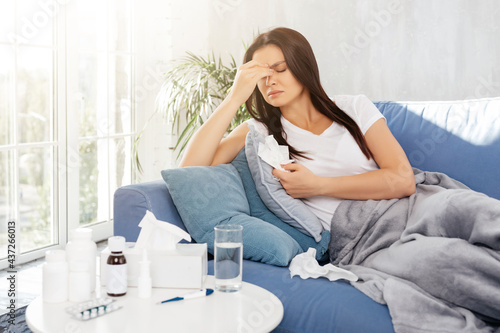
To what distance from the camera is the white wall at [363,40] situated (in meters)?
3.24

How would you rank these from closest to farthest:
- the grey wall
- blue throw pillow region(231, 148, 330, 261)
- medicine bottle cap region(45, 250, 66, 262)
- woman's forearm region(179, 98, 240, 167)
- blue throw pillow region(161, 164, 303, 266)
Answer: medicine bottle cap region(45, 250, 66, 262) < blue throw pillow region(161, 164, 303, 266) < blue throw pillow region(231, 148, 330, 261) < woman's forearm region(179, 98, 240, 167) < the grey wall

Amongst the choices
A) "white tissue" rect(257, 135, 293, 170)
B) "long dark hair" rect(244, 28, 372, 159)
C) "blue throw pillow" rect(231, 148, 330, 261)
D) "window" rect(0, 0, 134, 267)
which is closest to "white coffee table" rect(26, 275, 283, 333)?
"blue throw pillow" rect(231, 148, 330, 261)

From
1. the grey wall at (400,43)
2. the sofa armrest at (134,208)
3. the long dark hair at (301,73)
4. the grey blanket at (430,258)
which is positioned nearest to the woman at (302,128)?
the long dark hair at (301,73)

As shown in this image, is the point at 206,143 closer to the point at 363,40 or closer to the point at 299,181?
the point at 299,181

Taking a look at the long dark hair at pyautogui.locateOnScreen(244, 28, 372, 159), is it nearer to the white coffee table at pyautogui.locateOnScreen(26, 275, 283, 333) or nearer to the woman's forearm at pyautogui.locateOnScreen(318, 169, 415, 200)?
the woman's forearm at pyautogui.locateOnScreen(318, 169, 415, 200)

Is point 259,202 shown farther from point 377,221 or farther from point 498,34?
point 498,34

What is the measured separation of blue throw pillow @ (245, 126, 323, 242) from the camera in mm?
1725

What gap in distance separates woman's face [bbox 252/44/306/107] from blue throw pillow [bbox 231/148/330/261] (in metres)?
0.23

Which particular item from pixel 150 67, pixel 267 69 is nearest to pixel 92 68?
pixel 150 67

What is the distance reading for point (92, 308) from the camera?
1.06 meters

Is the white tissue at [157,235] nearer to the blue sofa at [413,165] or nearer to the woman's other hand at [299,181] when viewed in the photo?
the blue sofa at [413,165]

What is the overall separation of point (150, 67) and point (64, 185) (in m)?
1.08

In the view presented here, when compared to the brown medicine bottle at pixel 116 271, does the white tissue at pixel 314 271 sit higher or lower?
lower

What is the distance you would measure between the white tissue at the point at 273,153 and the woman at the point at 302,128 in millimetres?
31
